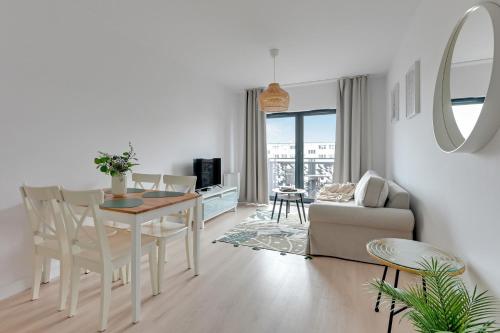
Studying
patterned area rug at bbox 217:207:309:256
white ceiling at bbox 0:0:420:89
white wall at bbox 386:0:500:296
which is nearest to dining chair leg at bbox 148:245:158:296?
patterned area rug at bbox 217:207:309:256

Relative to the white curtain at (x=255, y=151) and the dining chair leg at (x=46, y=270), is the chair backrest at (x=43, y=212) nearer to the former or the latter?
the dining chair leg at (x=46, y=270)

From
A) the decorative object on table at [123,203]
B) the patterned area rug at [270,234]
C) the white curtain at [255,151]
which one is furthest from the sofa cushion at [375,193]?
the white curtain at [255,151]

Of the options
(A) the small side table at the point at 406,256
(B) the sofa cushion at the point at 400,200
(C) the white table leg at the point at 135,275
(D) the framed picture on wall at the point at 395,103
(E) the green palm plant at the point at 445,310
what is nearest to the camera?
(E) the green palm plant at the point at 445,310

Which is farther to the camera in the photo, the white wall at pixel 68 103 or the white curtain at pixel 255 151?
the white curtain at pixel 255 151

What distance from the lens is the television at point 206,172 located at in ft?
13.6

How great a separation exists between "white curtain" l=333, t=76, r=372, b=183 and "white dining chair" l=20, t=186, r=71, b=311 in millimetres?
4266

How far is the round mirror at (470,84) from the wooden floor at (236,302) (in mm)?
1283

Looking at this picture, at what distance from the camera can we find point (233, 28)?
2.81m

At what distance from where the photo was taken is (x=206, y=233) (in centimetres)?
359

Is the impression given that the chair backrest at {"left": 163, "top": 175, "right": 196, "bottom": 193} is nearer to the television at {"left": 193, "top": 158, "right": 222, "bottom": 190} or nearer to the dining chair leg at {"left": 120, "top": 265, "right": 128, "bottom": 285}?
the dining chair leg at {"left": 120, "top": 265, "right": 128, "bottom": 285}

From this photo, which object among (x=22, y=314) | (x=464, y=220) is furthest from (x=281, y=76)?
(x=22, y=314)

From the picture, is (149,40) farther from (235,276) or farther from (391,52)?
(391,52)

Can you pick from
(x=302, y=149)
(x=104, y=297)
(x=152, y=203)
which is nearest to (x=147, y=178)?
(x=152, y=203)

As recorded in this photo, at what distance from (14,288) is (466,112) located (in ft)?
11.1
